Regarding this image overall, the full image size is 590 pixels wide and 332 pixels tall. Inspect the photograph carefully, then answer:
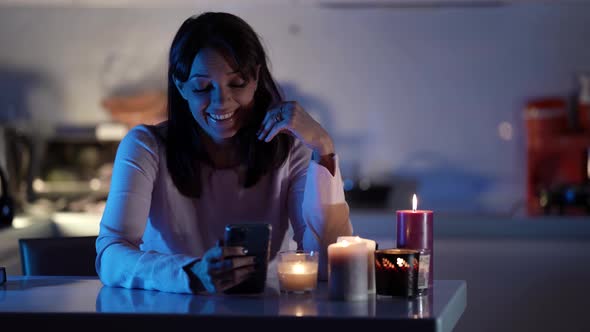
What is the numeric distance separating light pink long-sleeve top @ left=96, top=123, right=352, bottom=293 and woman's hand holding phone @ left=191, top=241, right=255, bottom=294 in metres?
0.18

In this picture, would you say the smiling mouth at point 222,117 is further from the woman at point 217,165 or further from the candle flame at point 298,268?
the candle flame at point 298,268

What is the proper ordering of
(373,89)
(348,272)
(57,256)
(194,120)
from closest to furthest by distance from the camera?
(348,272)
(194,120)
(57,256)
(373,89)

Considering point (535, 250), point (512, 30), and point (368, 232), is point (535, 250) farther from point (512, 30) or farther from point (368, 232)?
point (512, 30)

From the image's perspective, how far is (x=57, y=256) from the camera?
2.13 meters

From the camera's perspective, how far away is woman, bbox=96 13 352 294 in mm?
1697

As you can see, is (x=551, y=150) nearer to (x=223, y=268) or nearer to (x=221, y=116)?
(x=221, y=116)

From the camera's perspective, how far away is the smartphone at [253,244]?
1382 millimetres

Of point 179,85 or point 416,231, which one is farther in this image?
point 179,85

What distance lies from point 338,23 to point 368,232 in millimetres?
2195

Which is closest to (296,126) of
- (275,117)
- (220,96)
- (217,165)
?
(275,117)

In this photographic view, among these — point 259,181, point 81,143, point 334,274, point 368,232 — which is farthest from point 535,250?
point 81,143

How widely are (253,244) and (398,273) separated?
0.24 meters

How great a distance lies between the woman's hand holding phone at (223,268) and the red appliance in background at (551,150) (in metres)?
3.89

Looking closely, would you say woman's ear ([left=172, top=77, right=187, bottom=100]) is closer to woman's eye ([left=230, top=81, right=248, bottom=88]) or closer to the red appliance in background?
woman's eye ([left=230, top=81, right=248, bottom=88])
